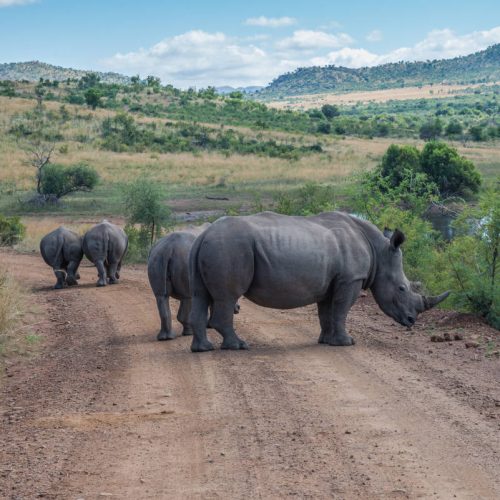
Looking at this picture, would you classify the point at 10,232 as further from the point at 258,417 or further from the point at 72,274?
the point at 258,417

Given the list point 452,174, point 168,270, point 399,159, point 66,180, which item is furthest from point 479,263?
point 66,180

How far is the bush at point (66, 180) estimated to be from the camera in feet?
143

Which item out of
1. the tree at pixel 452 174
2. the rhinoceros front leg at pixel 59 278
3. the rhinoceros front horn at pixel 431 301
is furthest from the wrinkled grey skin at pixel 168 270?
the tree at pixel 452 174

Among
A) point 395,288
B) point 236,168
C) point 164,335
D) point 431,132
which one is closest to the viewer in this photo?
point 395,288

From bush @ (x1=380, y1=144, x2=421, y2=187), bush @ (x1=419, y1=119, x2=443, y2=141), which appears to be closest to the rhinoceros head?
bush @ (x1=380, y1=144, x2=421, y2=187)

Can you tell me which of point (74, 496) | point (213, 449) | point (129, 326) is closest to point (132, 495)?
point (74, 496)

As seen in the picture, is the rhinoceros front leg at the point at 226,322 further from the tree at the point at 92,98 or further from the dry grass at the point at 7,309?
the tree at the point at 92,98

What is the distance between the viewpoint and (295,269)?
11.4 metres

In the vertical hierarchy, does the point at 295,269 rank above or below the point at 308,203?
above

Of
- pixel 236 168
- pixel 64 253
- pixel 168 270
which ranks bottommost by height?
pixel 236 168

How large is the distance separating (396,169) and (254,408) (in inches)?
1442

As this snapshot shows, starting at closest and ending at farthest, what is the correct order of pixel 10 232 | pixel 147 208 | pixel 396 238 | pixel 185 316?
pixel 396 238
pixel 185 316
pixel 147 208
pixel 10 232

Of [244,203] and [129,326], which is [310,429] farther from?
[244,203]

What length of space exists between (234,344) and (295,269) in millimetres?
1203
